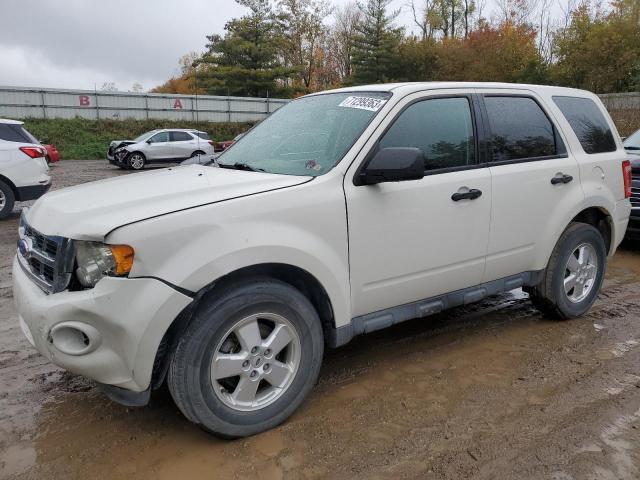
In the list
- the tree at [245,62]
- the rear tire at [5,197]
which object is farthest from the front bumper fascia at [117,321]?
the tree at [245,62]

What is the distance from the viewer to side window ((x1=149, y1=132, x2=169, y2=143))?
21.6 metres

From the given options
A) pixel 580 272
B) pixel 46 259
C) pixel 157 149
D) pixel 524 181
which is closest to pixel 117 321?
pixel 46 259

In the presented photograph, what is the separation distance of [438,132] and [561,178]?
1227mm

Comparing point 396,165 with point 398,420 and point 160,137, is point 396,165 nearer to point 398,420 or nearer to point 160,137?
point 398,420

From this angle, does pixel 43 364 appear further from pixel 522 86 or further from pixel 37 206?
pixel 522 86

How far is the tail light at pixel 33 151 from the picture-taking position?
941cm

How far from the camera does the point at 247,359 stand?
2760 millimetres

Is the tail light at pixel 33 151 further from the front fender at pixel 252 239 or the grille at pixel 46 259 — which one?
the front fender at pixel 252 239

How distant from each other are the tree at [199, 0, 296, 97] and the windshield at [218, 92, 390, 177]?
37.0 m

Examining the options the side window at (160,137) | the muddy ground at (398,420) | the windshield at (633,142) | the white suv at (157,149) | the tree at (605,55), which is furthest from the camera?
the tree at (605,55)

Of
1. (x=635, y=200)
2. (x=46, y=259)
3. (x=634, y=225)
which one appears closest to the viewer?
(x=46, y=259)

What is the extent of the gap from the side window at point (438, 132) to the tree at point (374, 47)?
131 feet

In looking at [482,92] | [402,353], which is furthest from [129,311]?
[482,92]

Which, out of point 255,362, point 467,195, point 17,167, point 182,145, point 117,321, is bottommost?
point 255,362
